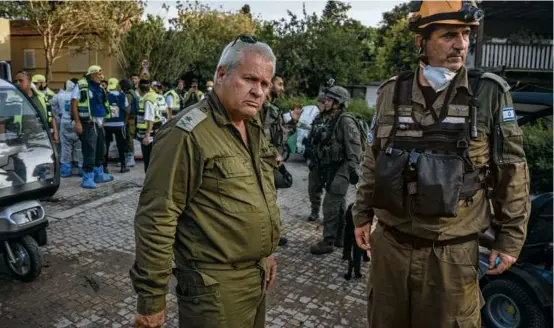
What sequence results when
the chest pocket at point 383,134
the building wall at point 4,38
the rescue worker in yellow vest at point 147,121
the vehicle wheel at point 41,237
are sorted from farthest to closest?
the building wall at point 4,38 → the rescue worker in yellow vest at point 147,121 → the vehicle wheel at point 41,237 → the chest pocket at point 383,134

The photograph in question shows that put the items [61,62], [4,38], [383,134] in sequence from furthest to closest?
1. [61,62]
2. [4,38]
3. [383,134]

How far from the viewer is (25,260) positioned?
452 centimetres

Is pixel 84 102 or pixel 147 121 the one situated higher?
pixel 84 102

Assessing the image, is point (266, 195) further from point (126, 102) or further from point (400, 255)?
point (126, 102)

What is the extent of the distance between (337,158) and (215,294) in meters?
3.63

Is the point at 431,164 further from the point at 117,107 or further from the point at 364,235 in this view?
the point at 117,107

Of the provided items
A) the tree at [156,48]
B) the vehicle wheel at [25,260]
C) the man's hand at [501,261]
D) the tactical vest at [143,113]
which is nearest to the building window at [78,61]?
the tree at [156,48]

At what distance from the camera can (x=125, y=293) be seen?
4.36m

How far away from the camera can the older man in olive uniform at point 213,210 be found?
1996mm

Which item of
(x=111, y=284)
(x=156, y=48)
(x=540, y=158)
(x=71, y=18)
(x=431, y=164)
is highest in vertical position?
(x=71, y=18)

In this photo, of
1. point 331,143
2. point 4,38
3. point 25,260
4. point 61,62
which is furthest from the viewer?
point 61,62

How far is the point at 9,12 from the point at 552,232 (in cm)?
2401

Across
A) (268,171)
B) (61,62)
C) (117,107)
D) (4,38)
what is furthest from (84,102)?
(61,62)

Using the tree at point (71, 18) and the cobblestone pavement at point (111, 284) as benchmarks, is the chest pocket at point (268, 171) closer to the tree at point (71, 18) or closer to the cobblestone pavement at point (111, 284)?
the cobblestone pavement at point (111, 284)
